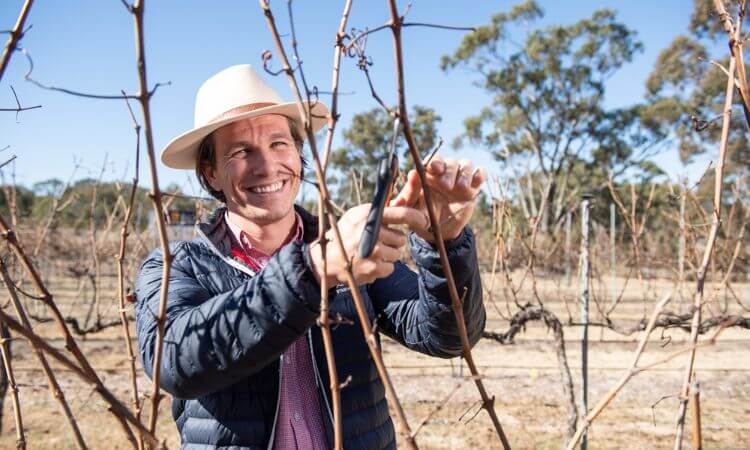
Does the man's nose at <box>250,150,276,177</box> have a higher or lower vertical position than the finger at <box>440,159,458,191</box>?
higher

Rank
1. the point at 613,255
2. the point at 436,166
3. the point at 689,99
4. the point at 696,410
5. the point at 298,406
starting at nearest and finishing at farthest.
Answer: the point at 696,410, the point at 436,166, the point at 298,406, the point at 613,255, the point at 689,99

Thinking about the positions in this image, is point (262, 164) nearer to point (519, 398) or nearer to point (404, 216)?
point (404, 216)

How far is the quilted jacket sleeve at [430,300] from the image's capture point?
3.37 feet

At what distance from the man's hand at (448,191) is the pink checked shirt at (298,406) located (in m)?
0.42

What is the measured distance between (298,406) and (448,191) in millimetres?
621

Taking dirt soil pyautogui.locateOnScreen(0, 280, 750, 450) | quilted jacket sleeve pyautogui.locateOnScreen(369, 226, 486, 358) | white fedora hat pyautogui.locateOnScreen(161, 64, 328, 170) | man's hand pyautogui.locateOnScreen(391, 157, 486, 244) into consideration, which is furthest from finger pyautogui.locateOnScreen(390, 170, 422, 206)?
dirt soil pyautogui.locateOnScreen(0, 280, 750, 450)

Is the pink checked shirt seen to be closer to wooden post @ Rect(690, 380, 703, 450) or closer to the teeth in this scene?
the teeth

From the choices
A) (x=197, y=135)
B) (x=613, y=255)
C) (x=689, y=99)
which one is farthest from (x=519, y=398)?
(x=689, y=99)

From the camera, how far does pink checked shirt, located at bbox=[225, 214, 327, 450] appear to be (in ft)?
3.99

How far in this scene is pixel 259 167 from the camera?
4.36 ft

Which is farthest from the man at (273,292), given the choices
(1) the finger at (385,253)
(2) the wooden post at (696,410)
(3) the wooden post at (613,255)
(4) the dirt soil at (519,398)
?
(3) the wooden post at (613,255)

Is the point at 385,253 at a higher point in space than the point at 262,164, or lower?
lower

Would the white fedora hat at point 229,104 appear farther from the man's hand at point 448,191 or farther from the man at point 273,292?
the man's hand at point 448,191

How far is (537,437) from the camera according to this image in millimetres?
4820
